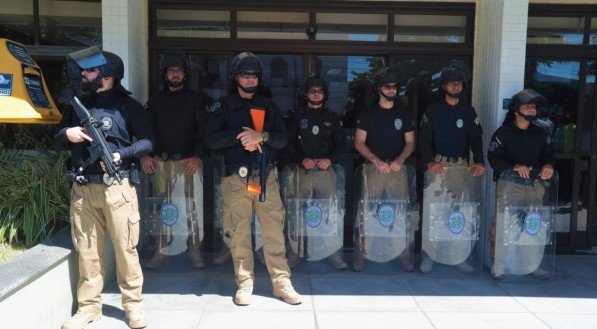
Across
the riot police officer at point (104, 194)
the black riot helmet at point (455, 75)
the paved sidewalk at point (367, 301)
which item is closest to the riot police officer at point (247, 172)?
the paved sidewalk at point (367, 301)

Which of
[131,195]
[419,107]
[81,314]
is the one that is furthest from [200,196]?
[419,107]

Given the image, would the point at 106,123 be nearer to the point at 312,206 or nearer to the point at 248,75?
the point at 248,75

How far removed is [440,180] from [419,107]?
1.14m

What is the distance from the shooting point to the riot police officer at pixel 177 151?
170 inches

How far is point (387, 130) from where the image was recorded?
14.8 feet

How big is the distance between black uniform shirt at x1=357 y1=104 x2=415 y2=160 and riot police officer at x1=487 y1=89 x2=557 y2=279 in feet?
2.64

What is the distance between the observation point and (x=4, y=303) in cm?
273

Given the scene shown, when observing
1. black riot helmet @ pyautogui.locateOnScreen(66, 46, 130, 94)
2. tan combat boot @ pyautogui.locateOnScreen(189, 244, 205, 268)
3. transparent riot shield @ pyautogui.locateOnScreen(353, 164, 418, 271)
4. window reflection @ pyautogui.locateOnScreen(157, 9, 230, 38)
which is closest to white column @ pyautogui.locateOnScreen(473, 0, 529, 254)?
transparent riot shield @ pyautogui.locateOnScreen(353, 164, 418, 271)

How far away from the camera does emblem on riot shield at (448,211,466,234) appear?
455cm

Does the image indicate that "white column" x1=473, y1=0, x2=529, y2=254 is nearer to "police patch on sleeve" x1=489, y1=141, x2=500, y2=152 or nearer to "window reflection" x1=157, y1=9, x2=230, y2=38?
"police patch on sleeve" x1=489, y1=141, x2=500, y2=152

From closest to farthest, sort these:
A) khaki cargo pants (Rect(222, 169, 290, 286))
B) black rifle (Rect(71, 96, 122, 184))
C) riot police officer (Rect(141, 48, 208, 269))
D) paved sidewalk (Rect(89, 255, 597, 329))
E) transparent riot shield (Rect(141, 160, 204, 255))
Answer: black rifle (Rect(71, 96, 122, 184)) < paved sidewalk (Rect(89, 255, 597, 329)) < khaki cargo pants (Rect(222, 169, 290, 286)) < riot police officer (Rect(141, 48, 208, 269)) < transparent riot shield (Rect(141, 160, 204, 255))

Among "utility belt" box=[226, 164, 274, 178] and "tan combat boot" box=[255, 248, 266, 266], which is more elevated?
"utility belt" box=[226, 164, 274, 178]

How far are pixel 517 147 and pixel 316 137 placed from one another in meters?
1.80

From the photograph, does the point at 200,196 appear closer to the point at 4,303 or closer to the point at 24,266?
the point at 24,266
